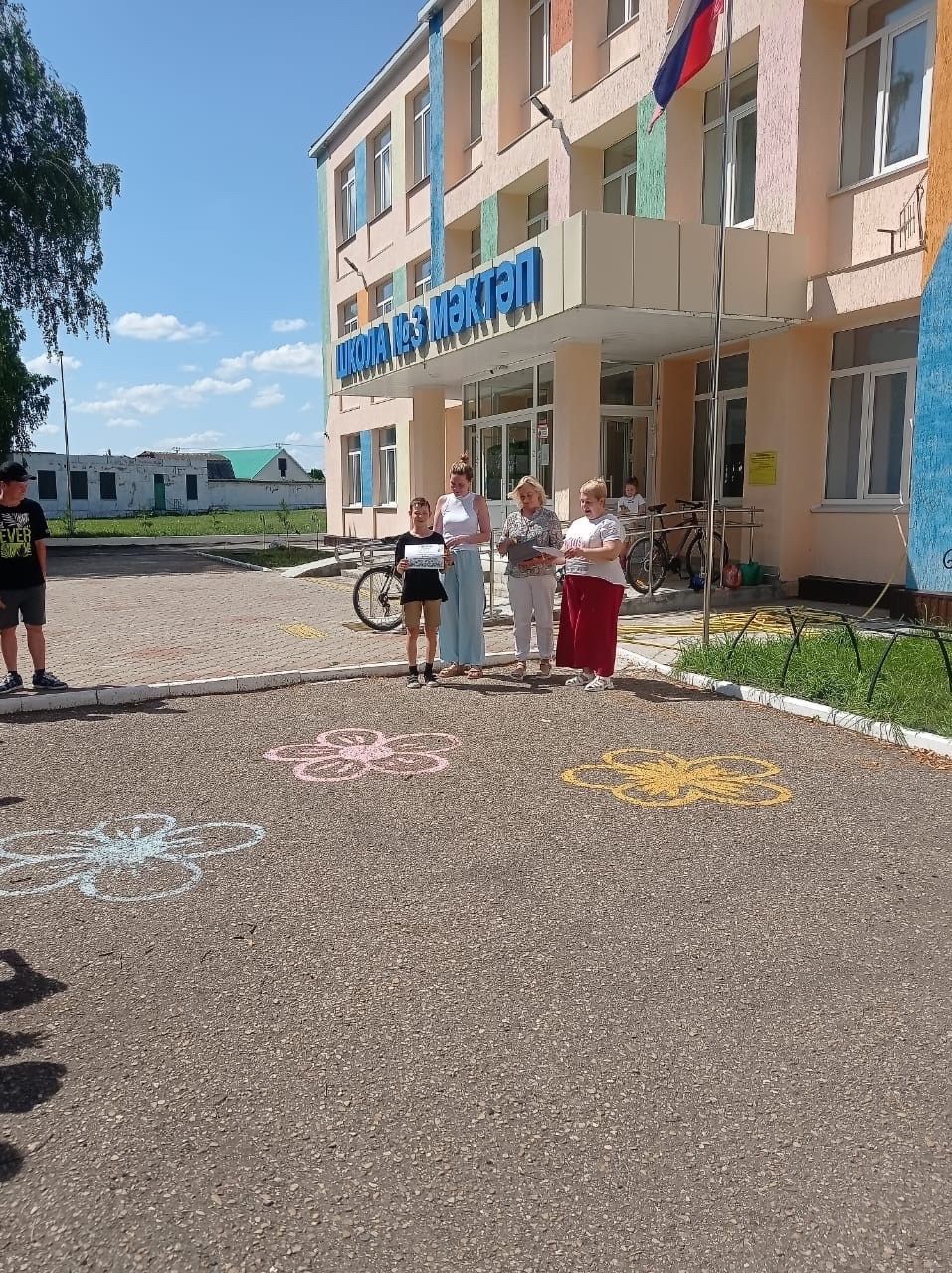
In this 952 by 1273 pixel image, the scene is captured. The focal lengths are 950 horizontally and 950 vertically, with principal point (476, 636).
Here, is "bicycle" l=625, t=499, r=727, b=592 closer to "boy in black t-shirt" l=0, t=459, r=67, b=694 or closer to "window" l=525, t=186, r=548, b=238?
"boy in black t-shirt" l=0, t=459, r=67, b=694

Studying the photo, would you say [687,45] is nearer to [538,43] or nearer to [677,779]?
[677,779]

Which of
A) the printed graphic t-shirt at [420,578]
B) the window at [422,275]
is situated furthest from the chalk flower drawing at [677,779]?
the window at [422,275]

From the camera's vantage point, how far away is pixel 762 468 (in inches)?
526

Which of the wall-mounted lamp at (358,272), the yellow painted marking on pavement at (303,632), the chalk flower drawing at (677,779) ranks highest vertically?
the wall-mounted lamp at (358,272)

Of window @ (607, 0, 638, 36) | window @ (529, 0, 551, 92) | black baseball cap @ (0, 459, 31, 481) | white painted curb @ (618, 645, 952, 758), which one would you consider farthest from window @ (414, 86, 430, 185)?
white painted curb @ (618, 645, 952, 758)

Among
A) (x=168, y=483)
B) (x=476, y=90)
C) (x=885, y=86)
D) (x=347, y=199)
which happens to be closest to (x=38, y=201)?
(x=347, y=199)

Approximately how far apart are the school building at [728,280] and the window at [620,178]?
53 mm

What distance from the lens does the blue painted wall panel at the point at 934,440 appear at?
10.5 metres

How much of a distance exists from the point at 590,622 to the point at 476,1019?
5.18 metres

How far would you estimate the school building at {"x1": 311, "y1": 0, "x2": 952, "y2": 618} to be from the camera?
A: 1144 cm

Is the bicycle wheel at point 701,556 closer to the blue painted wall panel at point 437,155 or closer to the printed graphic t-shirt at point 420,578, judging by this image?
the printed graphic t-shirt at point 420,578

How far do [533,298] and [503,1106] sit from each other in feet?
38.2

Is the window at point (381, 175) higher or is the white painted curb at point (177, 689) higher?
the window at point (381, 175)

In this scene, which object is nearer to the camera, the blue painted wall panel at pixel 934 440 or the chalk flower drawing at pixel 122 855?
the chalk flower drawing at pixel 122 855
